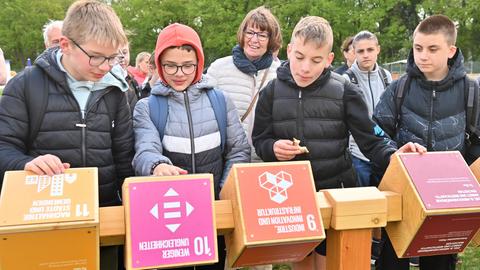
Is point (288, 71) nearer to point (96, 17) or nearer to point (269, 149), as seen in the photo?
point (269, 149)

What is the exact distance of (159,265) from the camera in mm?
1432

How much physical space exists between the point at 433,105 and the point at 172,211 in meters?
1.71

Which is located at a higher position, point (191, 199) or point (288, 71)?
point (288, 71)

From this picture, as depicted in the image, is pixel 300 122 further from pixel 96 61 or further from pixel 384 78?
pixel 384 78

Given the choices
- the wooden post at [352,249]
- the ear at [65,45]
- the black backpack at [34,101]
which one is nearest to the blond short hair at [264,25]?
the ear at [65,45]

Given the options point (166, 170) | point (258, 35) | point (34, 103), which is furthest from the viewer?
point (258, 35)

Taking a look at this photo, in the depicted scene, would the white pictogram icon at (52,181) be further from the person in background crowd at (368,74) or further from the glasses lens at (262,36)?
the person in background crowd at (368,74)

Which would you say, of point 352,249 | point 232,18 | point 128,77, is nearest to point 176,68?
point 352,249

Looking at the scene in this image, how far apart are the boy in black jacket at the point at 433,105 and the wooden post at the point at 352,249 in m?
0.91

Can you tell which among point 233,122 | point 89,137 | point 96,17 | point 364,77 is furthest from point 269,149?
point 364,77

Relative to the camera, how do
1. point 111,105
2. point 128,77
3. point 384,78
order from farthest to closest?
point 128,77
point 384,78
point 111,105

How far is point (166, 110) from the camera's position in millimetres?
2303

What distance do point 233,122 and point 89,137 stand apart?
0.72 metres

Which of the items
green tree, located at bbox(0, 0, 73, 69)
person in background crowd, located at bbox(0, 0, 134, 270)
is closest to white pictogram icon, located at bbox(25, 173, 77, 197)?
person in background crowd, located at bbox(0, 0, 134, 270)
